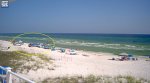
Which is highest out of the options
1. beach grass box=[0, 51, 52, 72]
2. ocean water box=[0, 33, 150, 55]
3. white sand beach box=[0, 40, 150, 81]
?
beach grass box=[0, 51, 52, 72]

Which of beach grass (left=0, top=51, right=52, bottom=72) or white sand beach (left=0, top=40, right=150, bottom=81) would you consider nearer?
white sand beach (left=0, top=40, right=150, bottom=81)

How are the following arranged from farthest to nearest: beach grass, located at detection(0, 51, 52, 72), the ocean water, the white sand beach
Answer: the ocean water, beach grass, located at detection(0, 51, 52, 72), the white sand beach

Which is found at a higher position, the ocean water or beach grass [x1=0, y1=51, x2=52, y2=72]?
beach grass [x1=0, y1=51, x2=52, y2=72]

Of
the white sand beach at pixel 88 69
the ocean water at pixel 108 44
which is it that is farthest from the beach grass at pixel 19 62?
the ocean water at pixel 108 44

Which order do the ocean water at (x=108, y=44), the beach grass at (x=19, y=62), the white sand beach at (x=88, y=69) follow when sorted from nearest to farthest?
the white sand beach at (x=88, y=69), the beach grass at (x=19, y=62), the ocean water at (x=108, y=44)

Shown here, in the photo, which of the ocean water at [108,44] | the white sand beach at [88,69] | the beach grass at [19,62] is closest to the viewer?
the white sand beach at [88,69]

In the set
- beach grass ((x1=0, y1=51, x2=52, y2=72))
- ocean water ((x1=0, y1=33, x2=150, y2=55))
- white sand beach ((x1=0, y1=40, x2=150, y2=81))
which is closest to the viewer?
white sand beach ((x1=0, y1=40, x2=150, y2=81))

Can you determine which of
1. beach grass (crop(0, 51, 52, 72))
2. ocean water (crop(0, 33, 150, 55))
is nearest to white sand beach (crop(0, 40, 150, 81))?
beach grass (crop(0, 51, 52, 72))

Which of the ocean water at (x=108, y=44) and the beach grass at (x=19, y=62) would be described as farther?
the ocean water at (x=108, y=44)

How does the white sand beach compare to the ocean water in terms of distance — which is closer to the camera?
the white sand beach

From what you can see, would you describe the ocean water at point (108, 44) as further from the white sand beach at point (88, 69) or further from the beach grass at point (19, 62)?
the beach grass at point (19, 62)

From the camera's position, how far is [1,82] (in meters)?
4.28

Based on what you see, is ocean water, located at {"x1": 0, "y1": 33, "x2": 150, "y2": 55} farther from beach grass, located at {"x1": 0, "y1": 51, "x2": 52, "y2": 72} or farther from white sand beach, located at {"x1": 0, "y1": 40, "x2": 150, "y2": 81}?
beach grass, located at {"x1": 0, "y1": 51, "x2": 52, "y2": 72}

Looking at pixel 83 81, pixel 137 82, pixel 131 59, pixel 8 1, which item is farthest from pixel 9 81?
pixel 131 59
